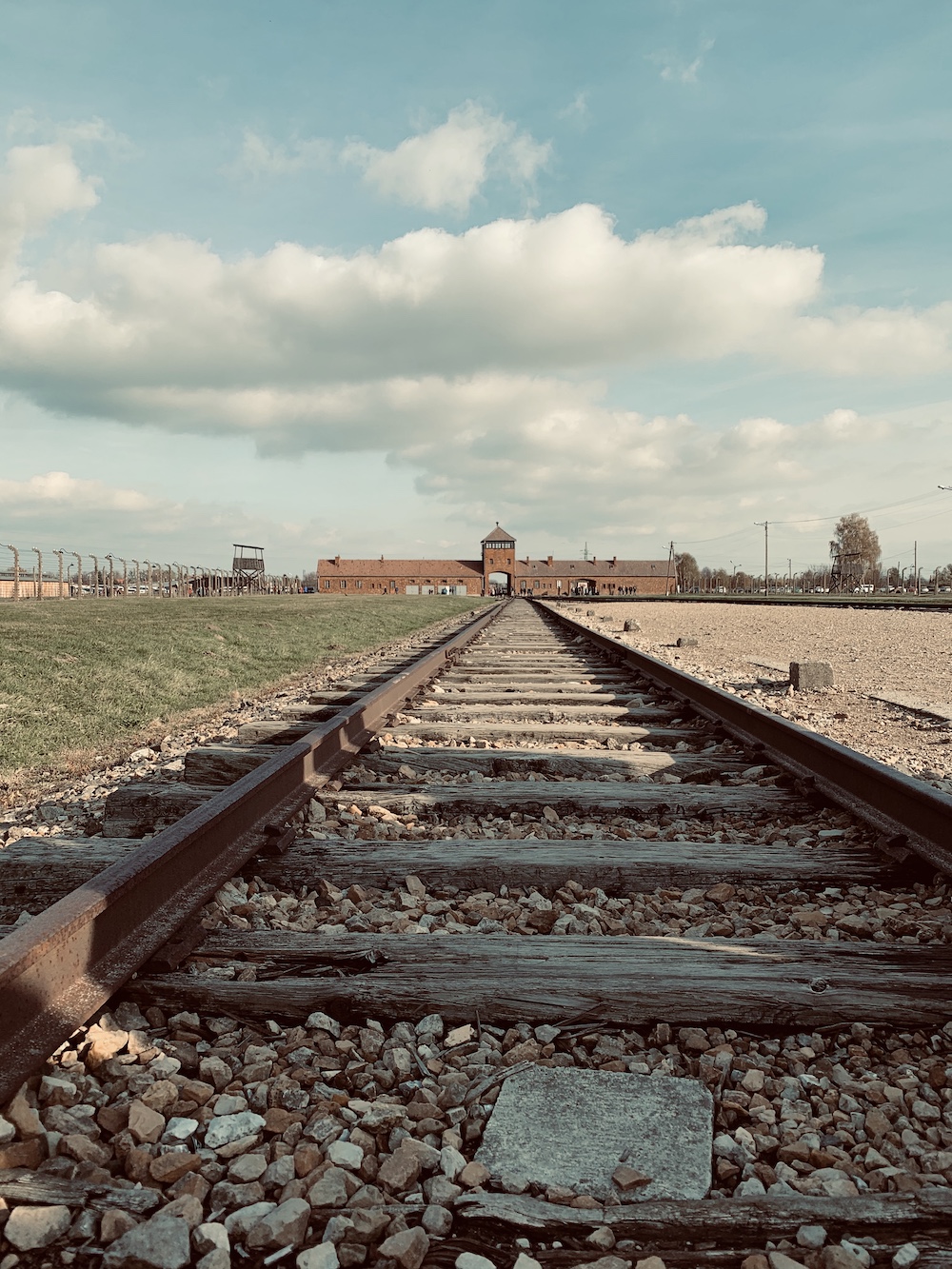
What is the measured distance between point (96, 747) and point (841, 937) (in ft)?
14.2

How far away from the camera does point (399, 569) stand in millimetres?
121375

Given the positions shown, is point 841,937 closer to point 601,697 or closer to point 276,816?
point 276,816

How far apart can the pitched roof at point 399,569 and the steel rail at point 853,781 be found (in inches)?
4576

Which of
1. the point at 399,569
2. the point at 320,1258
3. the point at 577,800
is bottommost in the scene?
the point at 320,1258

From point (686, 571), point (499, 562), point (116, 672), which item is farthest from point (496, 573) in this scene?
point (116, 672)

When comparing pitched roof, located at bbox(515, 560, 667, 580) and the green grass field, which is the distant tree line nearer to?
pitched roof, located at bbox(515, 560, 667, 580)

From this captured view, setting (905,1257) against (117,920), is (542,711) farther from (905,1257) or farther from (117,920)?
(905,1257)

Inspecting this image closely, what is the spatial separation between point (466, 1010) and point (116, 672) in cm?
699

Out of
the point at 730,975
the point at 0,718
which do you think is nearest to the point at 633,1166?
the point at 730,975

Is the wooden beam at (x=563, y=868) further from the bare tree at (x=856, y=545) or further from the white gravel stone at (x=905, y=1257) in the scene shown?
the bare tree at (x=856, y=545)

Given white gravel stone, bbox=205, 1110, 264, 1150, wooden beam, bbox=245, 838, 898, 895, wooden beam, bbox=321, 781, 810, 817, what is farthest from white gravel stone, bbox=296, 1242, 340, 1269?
wooden beam, bbox=321, 781, 810, 817

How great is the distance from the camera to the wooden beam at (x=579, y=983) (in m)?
1.63

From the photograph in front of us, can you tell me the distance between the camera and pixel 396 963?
1776mm

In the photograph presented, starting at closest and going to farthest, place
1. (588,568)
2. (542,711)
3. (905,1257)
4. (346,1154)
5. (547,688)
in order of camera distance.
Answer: (905,1257)
(346,1154)
(542,711)
(547,688)
(588,568)
